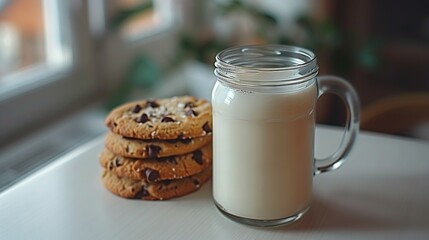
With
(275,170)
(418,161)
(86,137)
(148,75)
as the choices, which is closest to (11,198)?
(275,170)

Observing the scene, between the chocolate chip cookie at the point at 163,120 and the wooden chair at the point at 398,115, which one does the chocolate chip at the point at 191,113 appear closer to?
the chocolate chip cookie at the point at 163,120

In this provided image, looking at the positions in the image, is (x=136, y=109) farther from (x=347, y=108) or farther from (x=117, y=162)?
(x=347, y=108)

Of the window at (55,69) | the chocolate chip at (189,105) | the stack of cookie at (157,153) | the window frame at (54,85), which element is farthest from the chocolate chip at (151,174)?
the window frame at (54,85)

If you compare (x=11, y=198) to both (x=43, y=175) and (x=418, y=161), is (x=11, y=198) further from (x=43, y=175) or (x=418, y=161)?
(x=418, y=161)

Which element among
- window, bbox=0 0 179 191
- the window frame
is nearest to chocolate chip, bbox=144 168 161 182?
window, bbox=0 0 179 191

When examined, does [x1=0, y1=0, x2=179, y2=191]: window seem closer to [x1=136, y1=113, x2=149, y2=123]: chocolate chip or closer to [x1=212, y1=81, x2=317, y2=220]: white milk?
[x1=136, y1=113, x2=149, y2=123]: chocolate chip

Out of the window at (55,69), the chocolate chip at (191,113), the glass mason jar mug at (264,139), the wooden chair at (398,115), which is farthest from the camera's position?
the window at (55,69)
